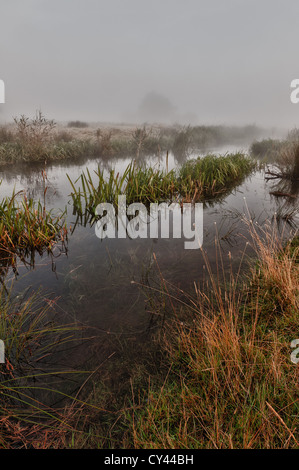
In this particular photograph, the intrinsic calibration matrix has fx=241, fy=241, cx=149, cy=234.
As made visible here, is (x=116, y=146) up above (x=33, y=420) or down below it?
above

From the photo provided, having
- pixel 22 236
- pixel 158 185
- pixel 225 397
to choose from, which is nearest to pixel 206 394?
pixel 225 397

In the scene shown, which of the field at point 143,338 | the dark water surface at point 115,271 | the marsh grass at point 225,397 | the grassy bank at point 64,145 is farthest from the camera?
the grassy bank at point 64,145

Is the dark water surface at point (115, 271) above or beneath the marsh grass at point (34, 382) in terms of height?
above

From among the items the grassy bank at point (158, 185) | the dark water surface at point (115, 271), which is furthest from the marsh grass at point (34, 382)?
the grassy bank at point (158, 185)

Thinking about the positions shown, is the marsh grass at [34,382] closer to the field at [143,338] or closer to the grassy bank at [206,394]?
the field at [143,338]

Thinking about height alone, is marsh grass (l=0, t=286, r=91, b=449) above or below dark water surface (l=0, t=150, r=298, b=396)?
below

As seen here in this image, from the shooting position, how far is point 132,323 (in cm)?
287

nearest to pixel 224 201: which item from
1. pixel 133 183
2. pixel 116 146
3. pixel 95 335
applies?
pixel 133 183

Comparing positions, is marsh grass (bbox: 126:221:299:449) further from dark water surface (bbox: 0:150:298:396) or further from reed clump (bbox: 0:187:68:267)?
reed clump (bbox: 0:187:68:267)

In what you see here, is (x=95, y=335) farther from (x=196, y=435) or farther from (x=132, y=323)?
(x=196, y=435)

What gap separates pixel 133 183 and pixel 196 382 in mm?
5253

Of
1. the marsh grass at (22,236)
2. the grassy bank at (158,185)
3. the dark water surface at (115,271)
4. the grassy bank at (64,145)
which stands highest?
the grassy bank at (64,145)

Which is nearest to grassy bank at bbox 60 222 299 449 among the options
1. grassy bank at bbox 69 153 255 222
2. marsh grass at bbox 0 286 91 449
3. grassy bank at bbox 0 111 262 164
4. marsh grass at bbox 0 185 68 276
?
marsh grass at bbox 0 286 91 449

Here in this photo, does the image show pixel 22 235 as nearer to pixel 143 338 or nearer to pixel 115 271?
pixel 115 271
